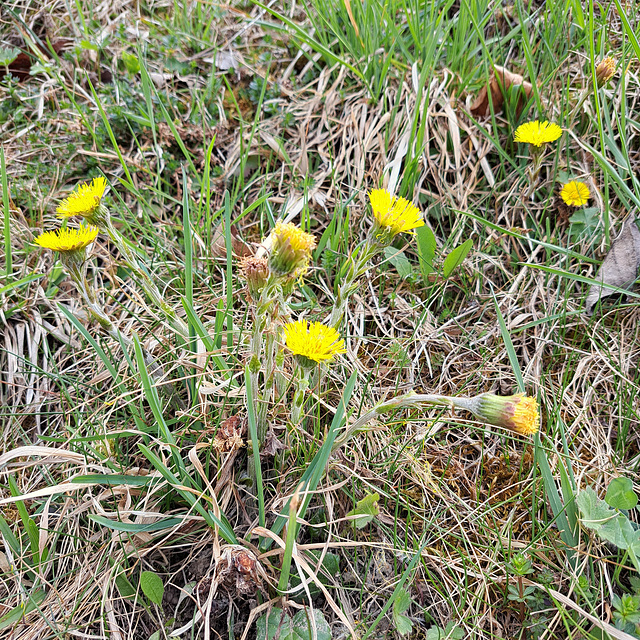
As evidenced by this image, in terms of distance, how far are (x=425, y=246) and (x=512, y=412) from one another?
2.63 feet

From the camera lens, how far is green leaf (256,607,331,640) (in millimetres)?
1118

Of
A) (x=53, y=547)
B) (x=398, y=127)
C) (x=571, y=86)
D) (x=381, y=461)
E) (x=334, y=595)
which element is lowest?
(x=53, y=547)

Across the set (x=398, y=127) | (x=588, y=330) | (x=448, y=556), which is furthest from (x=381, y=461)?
(x=398, y=127)

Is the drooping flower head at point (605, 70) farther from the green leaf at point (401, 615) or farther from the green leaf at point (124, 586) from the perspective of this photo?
the green leaf at point (124, 586)

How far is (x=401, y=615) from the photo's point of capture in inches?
45.9

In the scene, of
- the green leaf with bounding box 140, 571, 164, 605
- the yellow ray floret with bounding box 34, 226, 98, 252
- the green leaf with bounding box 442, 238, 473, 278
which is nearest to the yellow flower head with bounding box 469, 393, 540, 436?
the green leaf with bounding box 442, 238, 473, 278

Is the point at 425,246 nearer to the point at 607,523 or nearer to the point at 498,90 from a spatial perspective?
the point at 498,90

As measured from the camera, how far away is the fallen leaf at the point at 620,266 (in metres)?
1.64

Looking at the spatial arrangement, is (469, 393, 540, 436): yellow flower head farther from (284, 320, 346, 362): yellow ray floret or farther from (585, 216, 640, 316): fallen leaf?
(585, 216, 640, 316): fallen leaf

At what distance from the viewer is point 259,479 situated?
107 centimetres

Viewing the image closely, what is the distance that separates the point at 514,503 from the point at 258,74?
185 cm

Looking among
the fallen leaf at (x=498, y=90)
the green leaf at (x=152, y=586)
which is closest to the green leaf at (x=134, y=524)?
the green leaf at (x=152, y=586)

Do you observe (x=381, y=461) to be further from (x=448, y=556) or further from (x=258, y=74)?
(x=258, y=74)

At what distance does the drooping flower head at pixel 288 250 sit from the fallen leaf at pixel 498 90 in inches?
49.5
